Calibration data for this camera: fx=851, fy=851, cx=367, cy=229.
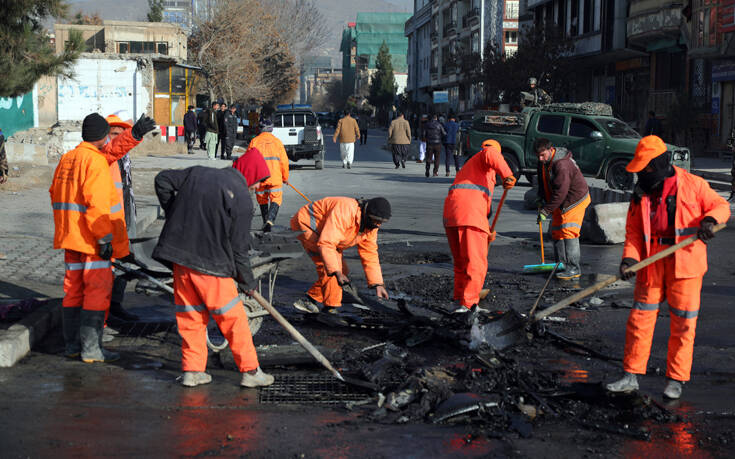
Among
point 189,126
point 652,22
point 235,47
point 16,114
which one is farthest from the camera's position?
point 235,47

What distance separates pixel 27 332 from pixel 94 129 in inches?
60.6

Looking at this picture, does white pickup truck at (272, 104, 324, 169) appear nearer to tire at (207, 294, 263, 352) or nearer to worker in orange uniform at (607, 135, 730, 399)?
tire at (207, 294, 263, 352)

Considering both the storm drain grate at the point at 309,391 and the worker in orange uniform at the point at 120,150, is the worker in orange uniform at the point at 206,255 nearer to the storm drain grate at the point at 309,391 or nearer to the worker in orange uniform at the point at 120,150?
the storm drain grate at the point at 309,391

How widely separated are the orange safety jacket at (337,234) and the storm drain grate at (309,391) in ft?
3.85

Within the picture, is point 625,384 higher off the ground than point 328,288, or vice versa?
point 328,288

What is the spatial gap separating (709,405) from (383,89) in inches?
3531

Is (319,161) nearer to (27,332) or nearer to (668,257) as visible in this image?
(27,332)

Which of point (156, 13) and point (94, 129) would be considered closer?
point (94, 129)

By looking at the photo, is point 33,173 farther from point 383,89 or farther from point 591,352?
point 383,89

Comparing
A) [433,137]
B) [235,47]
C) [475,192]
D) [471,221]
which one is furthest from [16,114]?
[471,221]

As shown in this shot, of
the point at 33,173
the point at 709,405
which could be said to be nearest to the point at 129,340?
the point at 709,405

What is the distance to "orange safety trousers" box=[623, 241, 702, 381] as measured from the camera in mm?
5160

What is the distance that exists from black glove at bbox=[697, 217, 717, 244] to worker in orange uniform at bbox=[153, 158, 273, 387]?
9.04ft

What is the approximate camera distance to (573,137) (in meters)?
20.3
